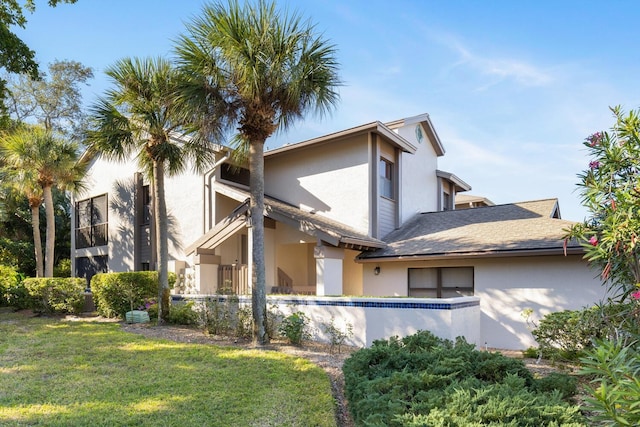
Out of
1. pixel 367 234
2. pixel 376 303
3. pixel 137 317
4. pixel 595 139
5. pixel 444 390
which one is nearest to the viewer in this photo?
pixel 444 390

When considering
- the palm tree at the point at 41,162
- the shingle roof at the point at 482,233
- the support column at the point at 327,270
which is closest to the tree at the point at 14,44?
the palm tree at the point at 41,162

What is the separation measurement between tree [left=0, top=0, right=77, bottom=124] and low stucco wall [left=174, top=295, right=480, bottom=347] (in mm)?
9728

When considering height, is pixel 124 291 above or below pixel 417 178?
below

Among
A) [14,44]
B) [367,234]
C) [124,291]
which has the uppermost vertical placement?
[14,44]

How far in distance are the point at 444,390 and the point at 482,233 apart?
9875mm

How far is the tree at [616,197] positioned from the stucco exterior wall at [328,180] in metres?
9.46

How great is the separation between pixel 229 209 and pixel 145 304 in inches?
187

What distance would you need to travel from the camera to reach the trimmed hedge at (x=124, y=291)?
48.5 ft

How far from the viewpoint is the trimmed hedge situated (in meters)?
14.8

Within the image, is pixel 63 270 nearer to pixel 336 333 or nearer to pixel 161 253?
pixel 161 253

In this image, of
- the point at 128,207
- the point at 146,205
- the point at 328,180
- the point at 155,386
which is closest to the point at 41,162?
the point at 128,207

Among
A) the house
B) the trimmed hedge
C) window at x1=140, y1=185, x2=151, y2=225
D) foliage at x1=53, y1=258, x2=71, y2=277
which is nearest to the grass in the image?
the house

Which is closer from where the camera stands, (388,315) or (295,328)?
(388,315)

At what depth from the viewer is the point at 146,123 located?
12.9 m
